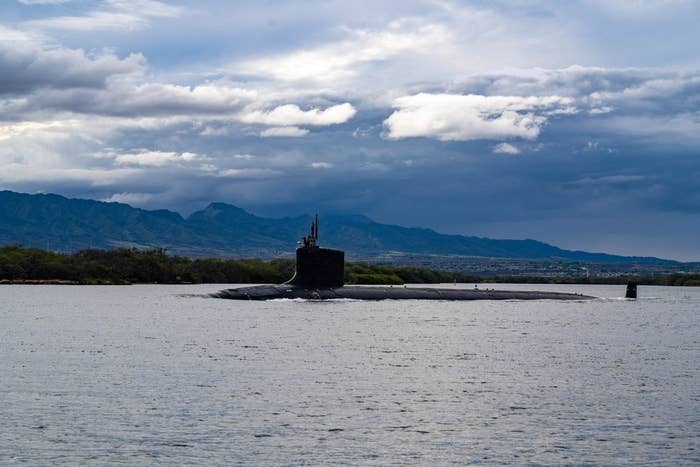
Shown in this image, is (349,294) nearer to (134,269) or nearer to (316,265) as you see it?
(316,265)

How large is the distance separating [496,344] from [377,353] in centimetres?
1035

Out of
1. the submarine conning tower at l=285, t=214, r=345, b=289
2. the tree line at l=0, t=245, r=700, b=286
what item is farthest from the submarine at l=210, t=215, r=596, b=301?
the tree line at l=0, t=245, r=700, b=286

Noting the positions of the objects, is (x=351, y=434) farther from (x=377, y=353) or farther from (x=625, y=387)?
(x=377, y=353)

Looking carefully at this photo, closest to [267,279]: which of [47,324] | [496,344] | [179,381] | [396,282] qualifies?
[396,282]

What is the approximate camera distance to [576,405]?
113ft

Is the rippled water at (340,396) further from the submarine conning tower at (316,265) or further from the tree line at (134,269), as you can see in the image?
the tree line at (134,269)

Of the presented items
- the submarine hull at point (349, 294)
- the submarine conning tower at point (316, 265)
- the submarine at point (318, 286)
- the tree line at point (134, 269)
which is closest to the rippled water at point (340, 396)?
the submarine conning tower at point (316, 265)

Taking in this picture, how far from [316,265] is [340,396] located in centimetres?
4654

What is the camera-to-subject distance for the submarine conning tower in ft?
264

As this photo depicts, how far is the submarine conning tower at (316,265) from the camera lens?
264 feet

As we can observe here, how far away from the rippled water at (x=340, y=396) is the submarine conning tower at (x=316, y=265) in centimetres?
1390

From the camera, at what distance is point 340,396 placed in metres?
35.7

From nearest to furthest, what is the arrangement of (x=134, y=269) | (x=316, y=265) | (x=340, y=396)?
(x=340, y=396) < (x=316, y=265) < (x=134, y=269)

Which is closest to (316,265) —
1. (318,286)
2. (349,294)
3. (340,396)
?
(318,286)
